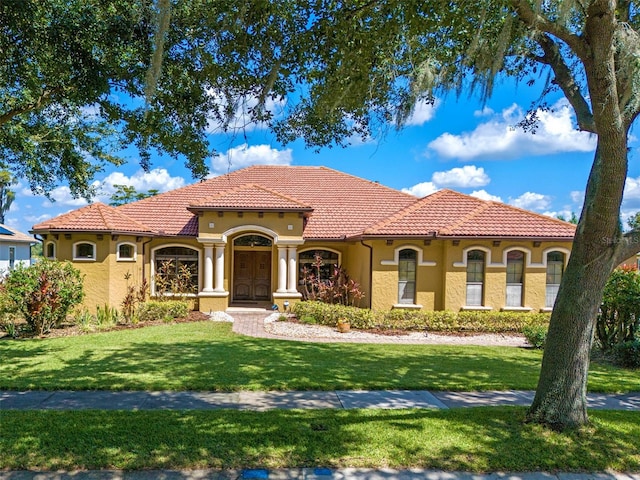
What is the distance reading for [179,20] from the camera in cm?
520

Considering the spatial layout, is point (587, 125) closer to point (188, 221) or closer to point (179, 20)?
point (179, 20)

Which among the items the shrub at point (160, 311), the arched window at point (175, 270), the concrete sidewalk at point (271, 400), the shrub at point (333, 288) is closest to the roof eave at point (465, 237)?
the shrub at point (333, 288)

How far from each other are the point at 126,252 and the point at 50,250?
2.71 m

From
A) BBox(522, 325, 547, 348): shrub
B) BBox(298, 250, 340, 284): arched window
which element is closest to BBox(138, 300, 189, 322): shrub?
BBox(298, 250, 340, 284): arched window

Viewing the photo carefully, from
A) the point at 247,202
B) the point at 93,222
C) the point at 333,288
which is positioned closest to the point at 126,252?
the point at 93,222

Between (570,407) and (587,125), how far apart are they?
3.38 meters

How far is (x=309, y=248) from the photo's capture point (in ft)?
56.4

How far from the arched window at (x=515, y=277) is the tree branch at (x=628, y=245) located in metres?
10.3

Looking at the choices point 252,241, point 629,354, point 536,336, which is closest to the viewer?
point 629,354

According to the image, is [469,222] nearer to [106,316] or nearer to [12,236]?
[106,316]

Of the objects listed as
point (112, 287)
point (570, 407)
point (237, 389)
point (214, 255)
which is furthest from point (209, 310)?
point (570, 407)

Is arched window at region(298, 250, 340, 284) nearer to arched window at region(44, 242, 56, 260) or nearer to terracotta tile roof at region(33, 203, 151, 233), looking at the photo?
terracotta tile roof at region(33, 203, 151, 233)

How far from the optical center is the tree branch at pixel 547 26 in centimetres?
420

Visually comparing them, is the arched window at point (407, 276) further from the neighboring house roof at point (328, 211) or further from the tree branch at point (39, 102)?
the tree branch at point (39, 102)
